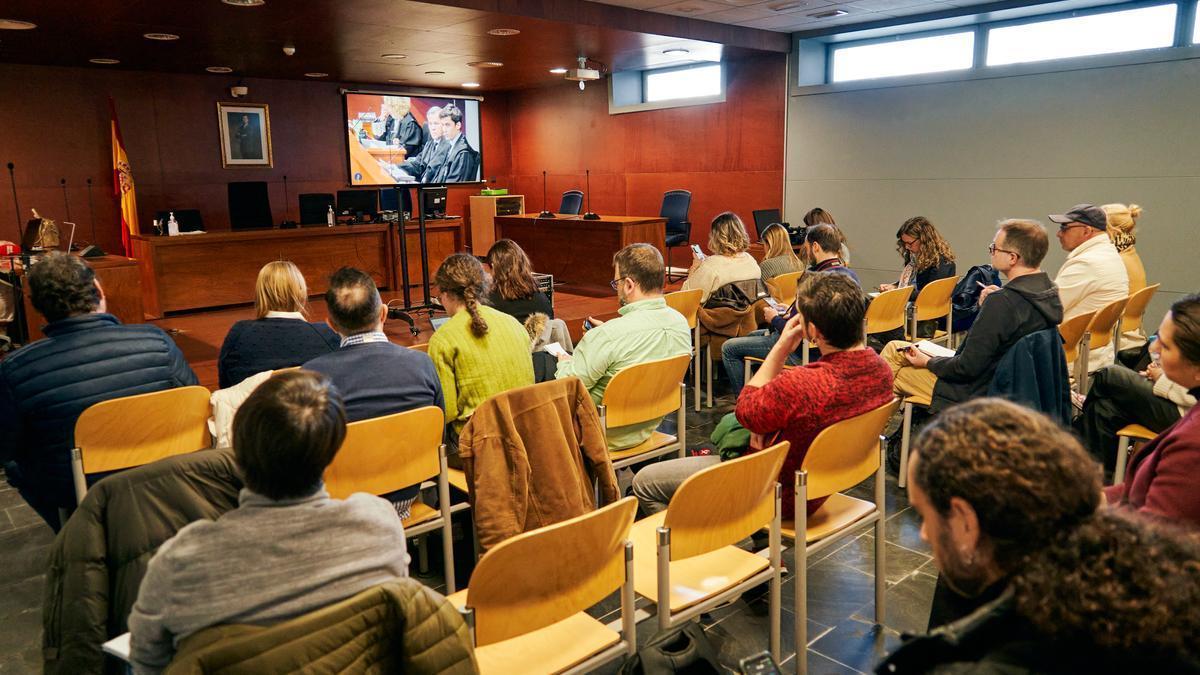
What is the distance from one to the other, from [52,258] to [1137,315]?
576 cm

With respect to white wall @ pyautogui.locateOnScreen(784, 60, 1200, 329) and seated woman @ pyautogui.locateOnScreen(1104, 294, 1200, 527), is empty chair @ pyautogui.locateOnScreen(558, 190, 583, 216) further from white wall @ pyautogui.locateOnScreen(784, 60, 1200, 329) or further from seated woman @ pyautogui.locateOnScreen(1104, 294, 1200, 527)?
seated woman @ pyautogui.locateOnScreen(1104, 294, 1200, 527)

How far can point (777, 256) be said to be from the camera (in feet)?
18.8

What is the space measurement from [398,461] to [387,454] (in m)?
0.06

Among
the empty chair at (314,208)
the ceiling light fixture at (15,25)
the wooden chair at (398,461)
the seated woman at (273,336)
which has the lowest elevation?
the wooden chair at (398,461)

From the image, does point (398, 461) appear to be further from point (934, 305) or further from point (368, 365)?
point (934, 305)

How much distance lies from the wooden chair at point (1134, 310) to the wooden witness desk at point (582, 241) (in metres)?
4.26

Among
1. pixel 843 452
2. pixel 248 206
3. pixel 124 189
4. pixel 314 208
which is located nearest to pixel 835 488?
pixel 843 452

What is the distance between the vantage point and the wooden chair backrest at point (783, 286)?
536cm

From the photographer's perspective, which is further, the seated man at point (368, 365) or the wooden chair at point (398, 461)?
the seated man at point (368, 365)

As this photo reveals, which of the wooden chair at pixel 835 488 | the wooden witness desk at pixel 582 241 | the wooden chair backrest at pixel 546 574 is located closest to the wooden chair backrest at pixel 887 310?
the wooden chair at pixel 835 488

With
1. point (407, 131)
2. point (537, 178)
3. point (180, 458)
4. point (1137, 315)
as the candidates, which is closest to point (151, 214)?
point (407, 131)

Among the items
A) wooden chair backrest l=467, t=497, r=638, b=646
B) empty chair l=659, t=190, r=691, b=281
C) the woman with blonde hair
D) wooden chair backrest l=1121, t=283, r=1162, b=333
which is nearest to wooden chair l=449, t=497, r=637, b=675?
wooden chair backrest l=467, t=497, r=638, b=646

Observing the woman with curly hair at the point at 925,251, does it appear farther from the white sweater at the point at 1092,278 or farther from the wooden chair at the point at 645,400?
the wooden chair at the point at 645,400

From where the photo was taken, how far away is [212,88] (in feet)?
32.1
